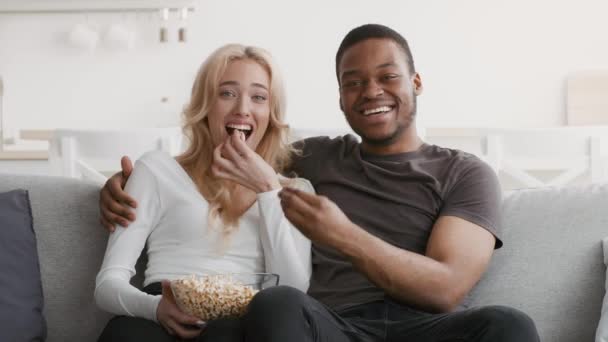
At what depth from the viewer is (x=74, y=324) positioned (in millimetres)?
2023

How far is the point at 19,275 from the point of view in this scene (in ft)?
6.40

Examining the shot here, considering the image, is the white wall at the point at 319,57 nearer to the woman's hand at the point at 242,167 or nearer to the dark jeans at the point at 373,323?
the woman's hand at the point at 242,167

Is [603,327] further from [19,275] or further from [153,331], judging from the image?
[19,275]

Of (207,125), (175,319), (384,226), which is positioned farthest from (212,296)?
(207,125)

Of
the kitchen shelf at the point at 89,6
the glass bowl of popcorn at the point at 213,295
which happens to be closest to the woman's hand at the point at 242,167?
the glass bowl of popcorn at the point at 213,295

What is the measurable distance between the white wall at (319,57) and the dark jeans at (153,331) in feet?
12.5

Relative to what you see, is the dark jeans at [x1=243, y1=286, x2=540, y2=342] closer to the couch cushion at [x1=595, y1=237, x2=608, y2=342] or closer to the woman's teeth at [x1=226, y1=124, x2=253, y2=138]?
the couch cushion at [x1=595, y1=237, x2=608, y2=342]

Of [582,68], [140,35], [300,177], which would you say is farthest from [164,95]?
[300,177]

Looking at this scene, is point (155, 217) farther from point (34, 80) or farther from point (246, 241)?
point (34, 80)

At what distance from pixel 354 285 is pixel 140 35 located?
4.00 m

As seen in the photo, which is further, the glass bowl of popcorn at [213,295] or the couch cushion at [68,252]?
the couch cushion at [68,252]

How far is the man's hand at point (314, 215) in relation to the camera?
1.60 meters

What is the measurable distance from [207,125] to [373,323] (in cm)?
65

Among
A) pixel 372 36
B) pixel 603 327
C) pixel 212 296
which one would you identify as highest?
pixel 372 36
